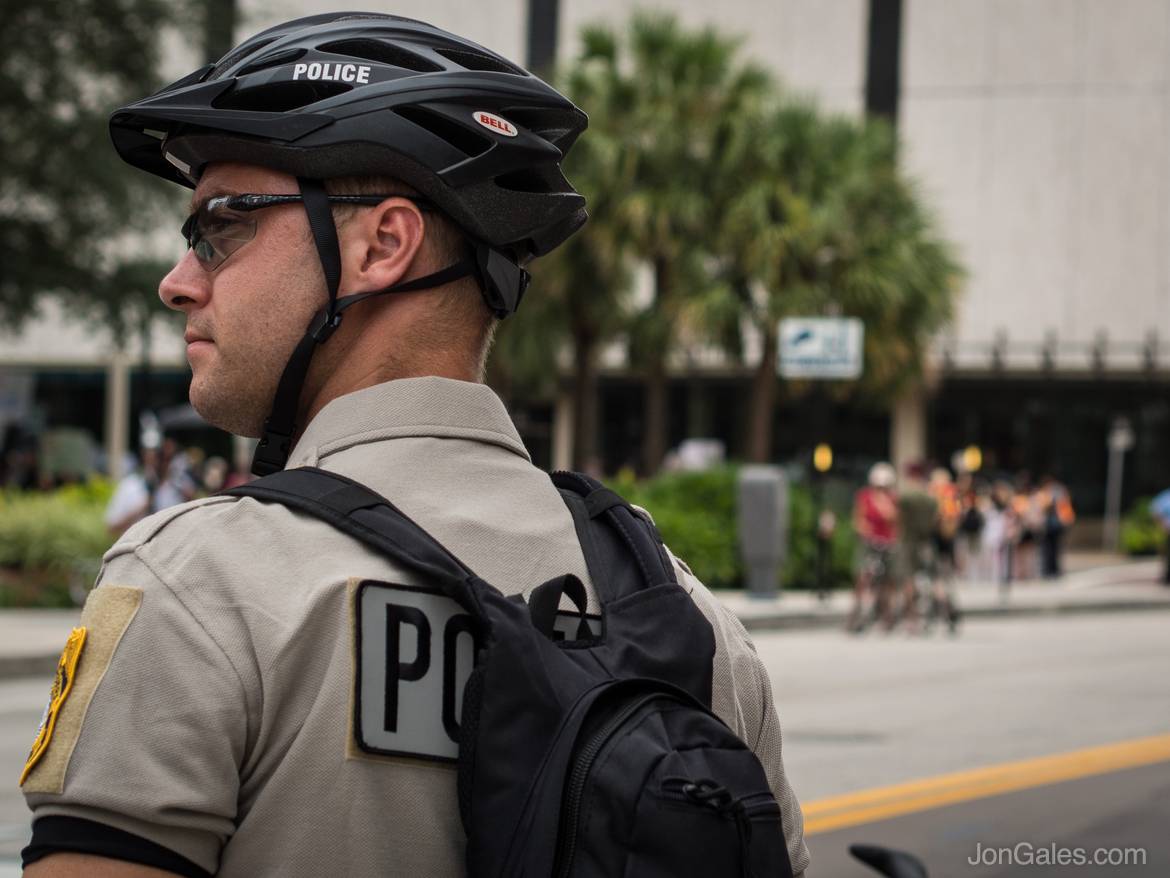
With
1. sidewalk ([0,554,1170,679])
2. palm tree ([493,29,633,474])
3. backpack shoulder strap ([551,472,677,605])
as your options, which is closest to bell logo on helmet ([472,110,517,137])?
backpack shoulder strap ([551,472,677,605])

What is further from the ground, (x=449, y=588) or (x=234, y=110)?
(x=234, y=110)

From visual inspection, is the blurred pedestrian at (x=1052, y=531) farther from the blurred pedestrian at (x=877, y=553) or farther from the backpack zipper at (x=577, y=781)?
the backpack zipper at (x=577, y=781)

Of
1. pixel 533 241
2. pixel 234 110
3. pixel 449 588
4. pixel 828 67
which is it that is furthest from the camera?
pixel 828 67

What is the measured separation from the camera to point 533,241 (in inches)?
73.5

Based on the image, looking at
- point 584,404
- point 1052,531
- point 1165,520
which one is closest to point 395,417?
point 584,404

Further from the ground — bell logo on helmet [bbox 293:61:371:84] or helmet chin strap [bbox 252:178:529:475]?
bell logo on helmet [bbox 293:61:371:84]

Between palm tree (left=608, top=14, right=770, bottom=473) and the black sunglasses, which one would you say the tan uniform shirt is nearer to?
the black sunglasses

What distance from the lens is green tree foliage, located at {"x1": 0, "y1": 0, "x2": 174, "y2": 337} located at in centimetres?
2103

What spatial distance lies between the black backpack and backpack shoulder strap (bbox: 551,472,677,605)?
0.28ft

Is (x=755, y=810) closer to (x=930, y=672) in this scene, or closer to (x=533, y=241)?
(x=533, y=241)

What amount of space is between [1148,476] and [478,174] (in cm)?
4227

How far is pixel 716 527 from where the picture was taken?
2264 cm

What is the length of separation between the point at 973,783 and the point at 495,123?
7221 millimetres

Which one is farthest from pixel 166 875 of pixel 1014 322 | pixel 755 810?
pixel 1014 322
